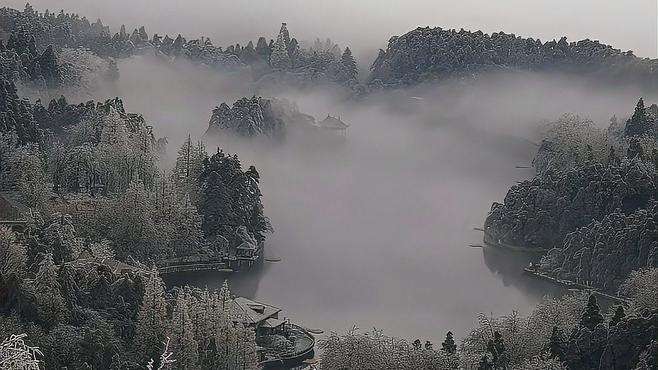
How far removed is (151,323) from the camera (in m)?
26.2

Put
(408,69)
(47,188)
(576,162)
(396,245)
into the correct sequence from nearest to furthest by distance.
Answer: (47,188) < (396,245) < (576,162) < (408,69)

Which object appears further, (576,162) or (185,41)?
(185,41)

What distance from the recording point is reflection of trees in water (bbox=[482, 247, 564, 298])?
37812 mm

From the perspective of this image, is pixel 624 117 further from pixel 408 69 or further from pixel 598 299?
pixel 598 299

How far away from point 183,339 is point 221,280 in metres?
11.9

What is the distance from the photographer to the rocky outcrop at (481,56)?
82.4m

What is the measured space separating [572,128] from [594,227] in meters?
19.6

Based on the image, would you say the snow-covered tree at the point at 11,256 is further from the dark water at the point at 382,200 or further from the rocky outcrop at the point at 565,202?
the rocky outcrop at the point at 565,202

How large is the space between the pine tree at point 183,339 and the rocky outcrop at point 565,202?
21755 mm

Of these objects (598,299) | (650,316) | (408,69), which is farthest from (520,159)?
(650,316)

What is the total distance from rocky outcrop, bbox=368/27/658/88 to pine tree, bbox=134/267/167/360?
59.0 meters

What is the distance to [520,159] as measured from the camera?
66625mm

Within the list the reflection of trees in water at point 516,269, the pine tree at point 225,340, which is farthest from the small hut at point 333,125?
the pine tree at point 225,340

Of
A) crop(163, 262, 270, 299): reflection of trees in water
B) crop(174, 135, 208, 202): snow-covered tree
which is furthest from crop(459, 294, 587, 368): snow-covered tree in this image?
crop(174, 135, 208, 202): snow-covered tree
